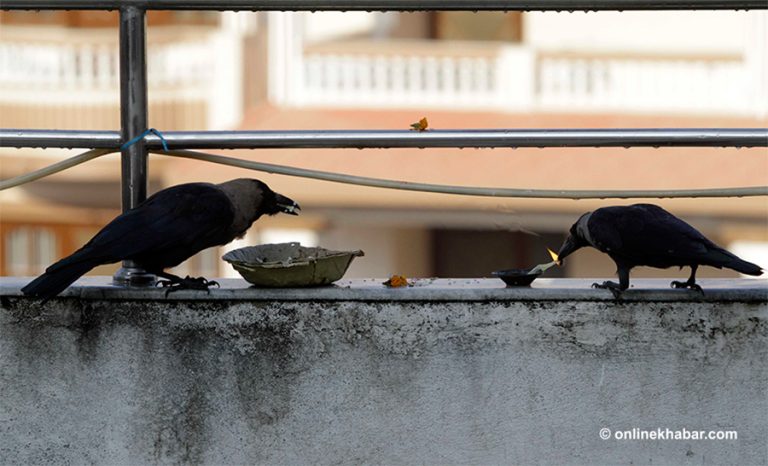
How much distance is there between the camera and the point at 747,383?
124 inches

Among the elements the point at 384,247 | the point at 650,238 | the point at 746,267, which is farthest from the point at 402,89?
the point at 746,267

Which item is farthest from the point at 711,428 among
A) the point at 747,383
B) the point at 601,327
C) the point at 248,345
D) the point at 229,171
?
the point at 229,171

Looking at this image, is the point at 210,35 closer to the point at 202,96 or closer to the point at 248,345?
the point at 202,96

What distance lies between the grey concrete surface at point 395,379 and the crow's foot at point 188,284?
0.03 metres

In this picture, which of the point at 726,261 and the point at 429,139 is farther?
the point at 726,261

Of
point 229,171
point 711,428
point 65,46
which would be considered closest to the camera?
point 711,428

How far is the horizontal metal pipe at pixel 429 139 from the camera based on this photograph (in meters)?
3.22

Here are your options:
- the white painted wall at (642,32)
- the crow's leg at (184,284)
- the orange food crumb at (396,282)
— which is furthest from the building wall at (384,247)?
the orange food crumb at (396,282)

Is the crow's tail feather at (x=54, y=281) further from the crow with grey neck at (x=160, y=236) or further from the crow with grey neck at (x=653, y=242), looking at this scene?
the crow with grey neck at (x=653, y=242)

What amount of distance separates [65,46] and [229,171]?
2.50 meters

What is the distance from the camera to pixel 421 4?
10.8 ft

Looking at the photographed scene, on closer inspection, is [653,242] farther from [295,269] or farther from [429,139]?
[295,269]

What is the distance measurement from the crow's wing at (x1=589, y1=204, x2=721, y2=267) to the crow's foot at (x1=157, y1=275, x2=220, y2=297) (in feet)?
3.17

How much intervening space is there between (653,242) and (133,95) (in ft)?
4.18
